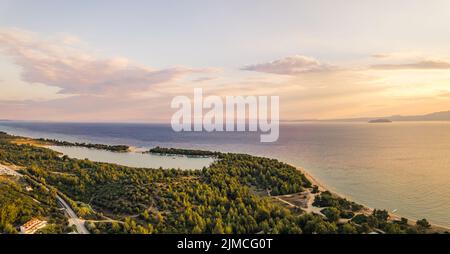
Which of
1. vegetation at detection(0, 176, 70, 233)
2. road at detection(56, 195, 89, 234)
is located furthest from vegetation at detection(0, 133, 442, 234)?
road at detection(56, 195, 89, 234)

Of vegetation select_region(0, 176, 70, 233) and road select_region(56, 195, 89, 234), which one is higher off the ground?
vegetation select_region(0, 176, 70, 233)

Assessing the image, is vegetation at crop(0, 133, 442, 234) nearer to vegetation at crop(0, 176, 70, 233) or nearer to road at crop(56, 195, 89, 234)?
vegetation at crop(0, 176, 70, 233)

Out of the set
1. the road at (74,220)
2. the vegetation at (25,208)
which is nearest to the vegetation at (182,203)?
the vegetation at (25,208)

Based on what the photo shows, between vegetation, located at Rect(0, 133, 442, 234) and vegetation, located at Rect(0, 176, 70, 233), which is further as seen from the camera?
vegetation, located at Rect(0, 133, 442, 234)

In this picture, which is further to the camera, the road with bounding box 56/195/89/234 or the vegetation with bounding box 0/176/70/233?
the road with bounding box 56/195/89/234

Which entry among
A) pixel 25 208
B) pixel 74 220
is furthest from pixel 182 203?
pixel 25 208

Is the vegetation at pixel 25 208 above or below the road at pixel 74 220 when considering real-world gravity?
above

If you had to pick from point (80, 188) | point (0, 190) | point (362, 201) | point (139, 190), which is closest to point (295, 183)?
point (362, 201)

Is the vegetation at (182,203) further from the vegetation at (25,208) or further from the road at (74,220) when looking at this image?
the road at (74,220)

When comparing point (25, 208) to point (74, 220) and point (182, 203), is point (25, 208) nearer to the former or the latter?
point (74, 220)
